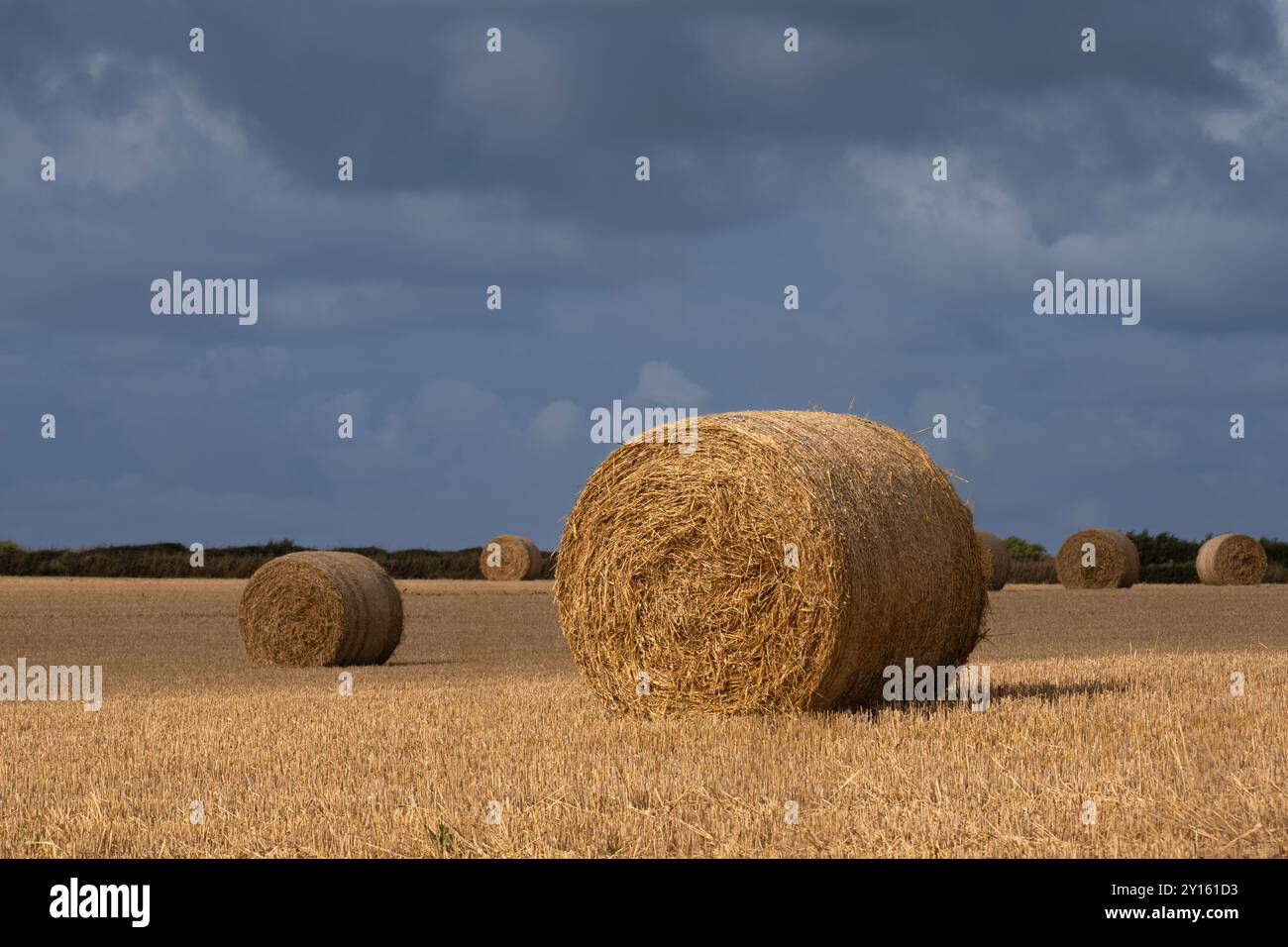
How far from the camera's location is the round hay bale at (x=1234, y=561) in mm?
40375

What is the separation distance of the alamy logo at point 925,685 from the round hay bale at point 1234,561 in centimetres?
3216

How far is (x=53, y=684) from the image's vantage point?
620 inches

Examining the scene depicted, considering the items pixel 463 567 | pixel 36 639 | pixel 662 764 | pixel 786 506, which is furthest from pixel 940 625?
pixel 463 567

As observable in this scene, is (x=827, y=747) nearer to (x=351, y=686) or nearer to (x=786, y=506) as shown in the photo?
(x=786, y=506)

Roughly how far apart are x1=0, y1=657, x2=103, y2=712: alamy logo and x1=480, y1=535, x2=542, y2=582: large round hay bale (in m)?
24.3

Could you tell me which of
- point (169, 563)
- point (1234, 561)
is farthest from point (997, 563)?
point (169, 563)

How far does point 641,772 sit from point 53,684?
10165 millimetres

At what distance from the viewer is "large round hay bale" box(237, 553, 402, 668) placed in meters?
18.5

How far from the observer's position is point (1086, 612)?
28719mm
